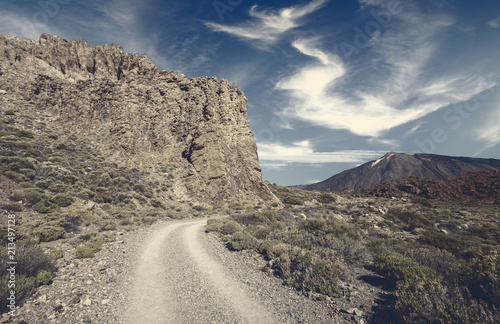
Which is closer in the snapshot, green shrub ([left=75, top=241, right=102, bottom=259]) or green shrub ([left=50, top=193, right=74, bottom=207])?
green shrub ([left=75, top=241, right=102, bottom=259])

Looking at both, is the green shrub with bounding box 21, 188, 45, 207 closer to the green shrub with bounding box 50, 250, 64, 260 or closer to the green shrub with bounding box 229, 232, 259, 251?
the green shrub with bounding box 50, 250, 64, 260

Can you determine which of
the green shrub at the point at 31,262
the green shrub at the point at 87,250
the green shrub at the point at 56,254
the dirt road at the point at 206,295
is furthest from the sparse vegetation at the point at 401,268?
the green shrub at the point at 56,254

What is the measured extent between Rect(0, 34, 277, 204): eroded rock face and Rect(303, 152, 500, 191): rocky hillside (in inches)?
4041

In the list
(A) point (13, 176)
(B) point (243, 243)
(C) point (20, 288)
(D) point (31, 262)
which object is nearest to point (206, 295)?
(B) point (243, 243)

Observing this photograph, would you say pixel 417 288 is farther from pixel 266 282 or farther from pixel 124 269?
pixel 124 269

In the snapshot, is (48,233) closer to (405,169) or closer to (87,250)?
(87,250)

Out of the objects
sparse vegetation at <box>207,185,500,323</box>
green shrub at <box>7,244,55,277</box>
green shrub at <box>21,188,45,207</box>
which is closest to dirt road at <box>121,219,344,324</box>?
sparse vegetation at <box>207,185,500,323</box>

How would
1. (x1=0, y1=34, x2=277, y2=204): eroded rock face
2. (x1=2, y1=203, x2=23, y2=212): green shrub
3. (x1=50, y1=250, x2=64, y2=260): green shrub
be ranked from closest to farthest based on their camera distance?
(x1=50, y1=250, x2=64, y2=260): green shrub → (x1=2, y1=203, x2=23, y2=212): green shrub → (x1=0, y1=34, x2=277, y2=204): eroded rock face

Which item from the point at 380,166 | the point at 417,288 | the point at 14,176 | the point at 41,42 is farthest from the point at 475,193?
the point at 380,166

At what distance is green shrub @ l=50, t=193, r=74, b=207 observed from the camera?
1670cm

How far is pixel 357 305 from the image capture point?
19.8ft

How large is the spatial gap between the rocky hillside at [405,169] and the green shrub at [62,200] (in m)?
126

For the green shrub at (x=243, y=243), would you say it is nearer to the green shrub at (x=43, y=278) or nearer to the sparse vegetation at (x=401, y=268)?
the sparse vegetation at (x=401, y=268)

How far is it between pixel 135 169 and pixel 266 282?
31.8 meters
